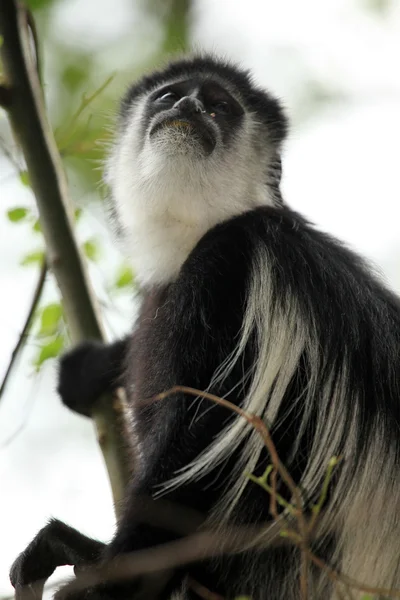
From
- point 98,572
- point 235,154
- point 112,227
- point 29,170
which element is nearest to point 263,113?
point 235,154

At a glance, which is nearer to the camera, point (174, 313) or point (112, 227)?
point (174, 313)

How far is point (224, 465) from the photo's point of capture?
2.26 m

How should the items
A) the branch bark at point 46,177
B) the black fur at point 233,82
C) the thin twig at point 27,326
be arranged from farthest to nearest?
the black fur at point 233,82
the branch bark at point 46,177
the thin twig at point 27,326

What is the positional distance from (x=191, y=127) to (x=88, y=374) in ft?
2.91

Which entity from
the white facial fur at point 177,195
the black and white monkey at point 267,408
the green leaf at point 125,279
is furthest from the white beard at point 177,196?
the black and white monkey at point 267,408

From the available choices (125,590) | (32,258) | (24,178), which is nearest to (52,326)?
(32,258)

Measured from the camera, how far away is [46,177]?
9.12 feet

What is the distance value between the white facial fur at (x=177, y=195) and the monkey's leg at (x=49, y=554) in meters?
0.92

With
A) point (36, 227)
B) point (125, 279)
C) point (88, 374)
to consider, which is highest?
point (36, 227)

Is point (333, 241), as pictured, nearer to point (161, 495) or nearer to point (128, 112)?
point (161, 495)

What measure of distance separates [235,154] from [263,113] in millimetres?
371

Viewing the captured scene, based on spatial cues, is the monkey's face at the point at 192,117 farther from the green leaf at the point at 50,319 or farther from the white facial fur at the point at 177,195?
the green leaf at the point at 50,319

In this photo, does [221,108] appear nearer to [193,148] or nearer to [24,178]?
[193,148]

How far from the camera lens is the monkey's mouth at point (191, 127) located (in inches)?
114
